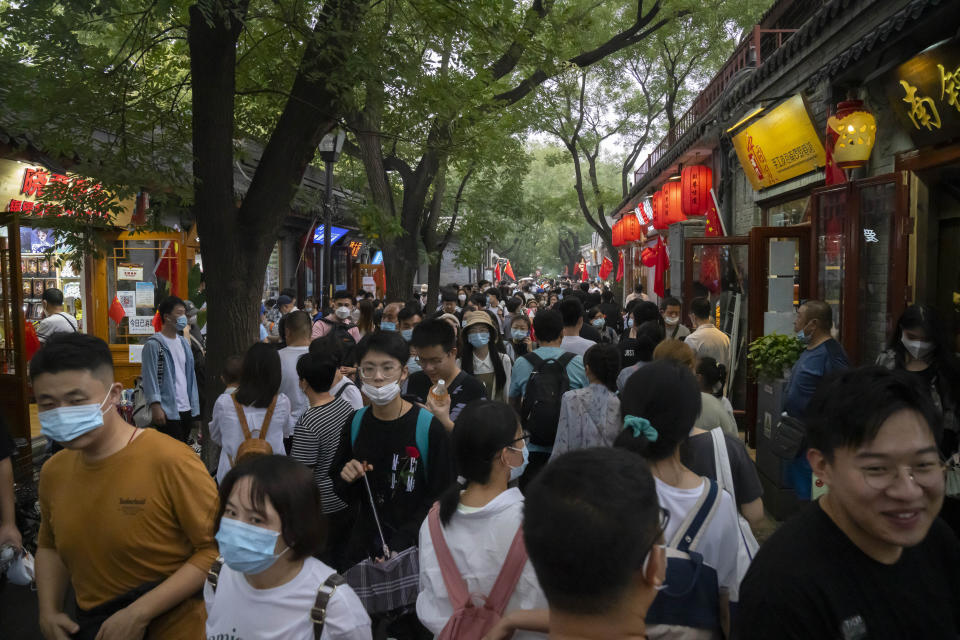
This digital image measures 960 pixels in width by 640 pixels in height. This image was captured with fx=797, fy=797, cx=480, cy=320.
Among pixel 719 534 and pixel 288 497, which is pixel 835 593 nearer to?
pixel 719 534

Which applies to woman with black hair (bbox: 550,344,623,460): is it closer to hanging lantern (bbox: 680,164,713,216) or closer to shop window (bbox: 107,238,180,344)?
hanging lantern (bbox: 680,164,713,216)

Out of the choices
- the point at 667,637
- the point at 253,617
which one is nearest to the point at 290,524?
the point at 253,617

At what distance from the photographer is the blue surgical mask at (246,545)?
235 centimetres

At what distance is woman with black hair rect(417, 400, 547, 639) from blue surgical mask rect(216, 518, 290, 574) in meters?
0.54

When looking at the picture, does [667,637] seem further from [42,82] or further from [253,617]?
[42,82]

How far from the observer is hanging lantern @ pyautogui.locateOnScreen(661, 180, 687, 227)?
43.8 ft

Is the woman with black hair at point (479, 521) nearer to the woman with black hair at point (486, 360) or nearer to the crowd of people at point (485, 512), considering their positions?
the crowd of people at point (485, 512)

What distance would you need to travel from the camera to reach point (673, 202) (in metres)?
13.5

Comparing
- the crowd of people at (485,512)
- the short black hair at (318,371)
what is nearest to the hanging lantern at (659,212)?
the crowd of people at (485,512)

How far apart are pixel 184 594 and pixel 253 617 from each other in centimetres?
45

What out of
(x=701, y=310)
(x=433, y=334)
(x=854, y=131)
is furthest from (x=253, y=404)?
(x=854, y=131)

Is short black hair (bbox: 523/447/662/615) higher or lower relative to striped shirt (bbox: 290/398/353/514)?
higher

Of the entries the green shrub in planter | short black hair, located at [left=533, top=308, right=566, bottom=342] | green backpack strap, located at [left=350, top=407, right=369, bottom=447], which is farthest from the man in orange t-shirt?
the green shrub in planter

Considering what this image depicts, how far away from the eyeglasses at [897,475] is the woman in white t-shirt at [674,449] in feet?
2.39
